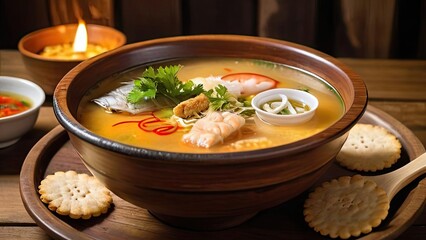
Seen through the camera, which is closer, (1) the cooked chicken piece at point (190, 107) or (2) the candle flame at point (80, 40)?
(1) the cooked chicken piece at point (190, 107)

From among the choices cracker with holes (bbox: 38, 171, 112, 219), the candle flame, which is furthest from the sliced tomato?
the candle flame

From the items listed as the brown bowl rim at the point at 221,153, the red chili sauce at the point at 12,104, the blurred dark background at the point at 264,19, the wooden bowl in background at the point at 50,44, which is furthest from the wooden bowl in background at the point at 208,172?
the blurred dark background at the point at 264,19

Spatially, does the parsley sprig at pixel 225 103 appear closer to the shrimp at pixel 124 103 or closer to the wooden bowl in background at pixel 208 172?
the shrimp at pixel 124 103

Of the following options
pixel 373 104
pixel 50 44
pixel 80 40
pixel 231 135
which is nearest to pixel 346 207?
pixel 231 135

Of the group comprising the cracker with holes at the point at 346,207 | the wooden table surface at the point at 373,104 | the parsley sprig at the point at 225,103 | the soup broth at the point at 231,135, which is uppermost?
the parsley sprig at the point at 225,103

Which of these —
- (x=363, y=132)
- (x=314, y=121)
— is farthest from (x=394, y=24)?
(x=314, y=121)

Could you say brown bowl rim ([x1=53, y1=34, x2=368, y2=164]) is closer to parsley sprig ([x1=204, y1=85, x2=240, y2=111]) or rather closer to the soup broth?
the soup broth

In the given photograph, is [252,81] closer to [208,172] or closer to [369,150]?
[369,150]

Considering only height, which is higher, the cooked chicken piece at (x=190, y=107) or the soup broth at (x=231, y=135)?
the cooked chicken piece at (x=190, y=107)
